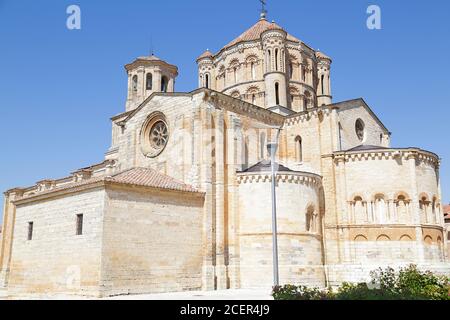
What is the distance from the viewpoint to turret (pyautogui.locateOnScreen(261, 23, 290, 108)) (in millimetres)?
29375

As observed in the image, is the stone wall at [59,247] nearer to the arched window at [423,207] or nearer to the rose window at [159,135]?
the rose window at [159,135]

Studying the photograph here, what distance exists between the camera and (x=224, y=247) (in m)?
20.6

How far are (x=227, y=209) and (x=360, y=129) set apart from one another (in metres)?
11.3

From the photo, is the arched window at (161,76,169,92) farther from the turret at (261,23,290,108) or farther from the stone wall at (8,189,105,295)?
the stone wall at (8,189,105,295)

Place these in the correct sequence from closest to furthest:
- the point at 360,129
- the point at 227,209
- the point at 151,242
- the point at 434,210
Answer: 1. the point at 151,242
2. the point at 227,209
3. the point at 434,210
4. the point at 360,129

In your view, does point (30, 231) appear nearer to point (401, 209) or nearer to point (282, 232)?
point (282, 232)

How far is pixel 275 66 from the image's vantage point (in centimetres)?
2998

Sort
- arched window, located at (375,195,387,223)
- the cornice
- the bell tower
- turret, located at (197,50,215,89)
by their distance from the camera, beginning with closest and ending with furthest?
the cornice → arched window, located at (375,195,387,223) → the bell tower → turret, located at (197,50,215,89)

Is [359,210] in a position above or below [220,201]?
below

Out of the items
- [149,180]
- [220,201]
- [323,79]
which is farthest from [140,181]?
[323,79]

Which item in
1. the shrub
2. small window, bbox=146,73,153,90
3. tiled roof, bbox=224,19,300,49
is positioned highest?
tiled roof, bbox=224,19,300,49

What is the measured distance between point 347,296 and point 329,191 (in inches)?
503

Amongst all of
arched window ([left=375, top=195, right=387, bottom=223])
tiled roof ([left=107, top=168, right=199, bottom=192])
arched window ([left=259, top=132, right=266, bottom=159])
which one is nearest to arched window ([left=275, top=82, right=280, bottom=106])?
arched window ([left=259, top=132, right=266, bottom=159])

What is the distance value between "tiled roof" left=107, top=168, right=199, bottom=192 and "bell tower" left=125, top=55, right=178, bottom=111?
39.7 ft
